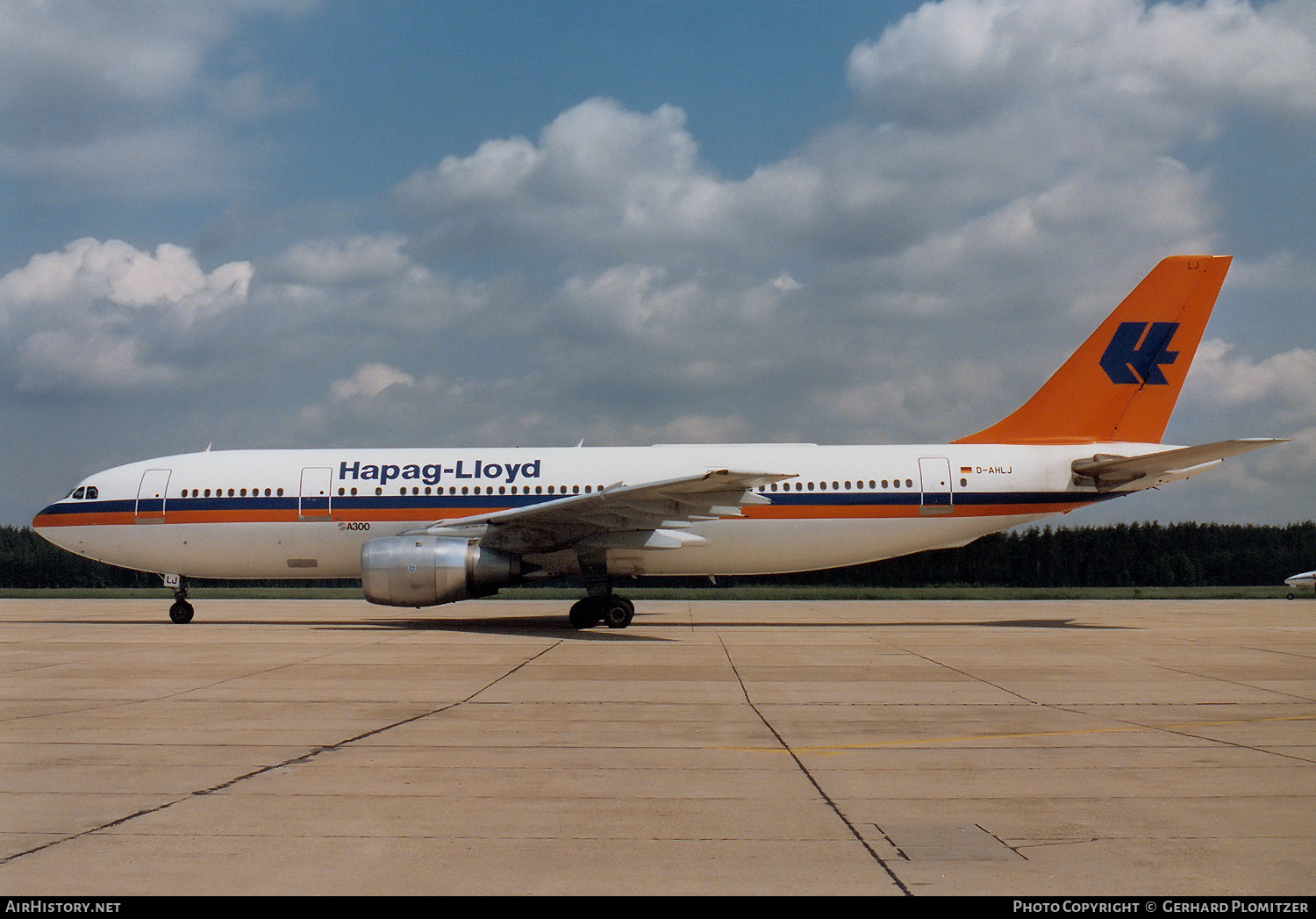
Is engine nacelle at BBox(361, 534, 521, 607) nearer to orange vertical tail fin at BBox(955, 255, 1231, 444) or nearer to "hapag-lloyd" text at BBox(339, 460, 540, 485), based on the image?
"hapag-lloyd" text at BBox(339, 460, 540, 485)

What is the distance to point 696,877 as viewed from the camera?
4129 millimetres

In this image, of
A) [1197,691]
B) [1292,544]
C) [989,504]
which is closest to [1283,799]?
[1197,691]

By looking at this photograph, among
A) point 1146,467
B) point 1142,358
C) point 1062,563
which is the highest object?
point 1142,358

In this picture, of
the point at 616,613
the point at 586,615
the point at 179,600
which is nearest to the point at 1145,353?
the point at 616,613

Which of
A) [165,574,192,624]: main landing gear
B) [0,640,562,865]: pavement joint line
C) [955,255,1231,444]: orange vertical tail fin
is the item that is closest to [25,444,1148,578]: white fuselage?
[165,574,192,624]: main landing gear

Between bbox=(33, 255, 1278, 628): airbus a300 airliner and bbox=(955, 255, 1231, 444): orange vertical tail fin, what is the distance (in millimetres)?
37

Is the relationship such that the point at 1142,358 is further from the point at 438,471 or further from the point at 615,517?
the point at 438,471

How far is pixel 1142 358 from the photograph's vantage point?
20422 millimetres

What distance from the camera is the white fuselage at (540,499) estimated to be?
19531mm

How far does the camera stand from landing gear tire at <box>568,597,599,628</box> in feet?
61.3

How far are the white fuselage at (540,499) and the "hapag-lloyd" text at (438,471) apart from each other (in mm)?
26

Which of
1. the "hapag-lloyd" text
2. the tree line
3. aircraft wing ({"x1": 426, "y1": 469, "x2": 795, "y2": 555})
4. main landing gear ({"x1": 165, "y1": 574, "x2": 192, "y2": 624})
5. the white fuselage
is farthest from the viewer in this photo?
the tree line

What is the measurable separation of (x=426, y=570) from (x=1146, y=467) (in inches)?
558
